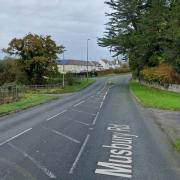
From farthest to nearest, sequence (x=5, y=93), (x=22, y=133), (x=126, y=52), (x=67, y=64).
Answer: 1. (x=67, y=64)
2. (x=126, y=52)
3. (x=5, y=93)
4. (x=22, y=133)

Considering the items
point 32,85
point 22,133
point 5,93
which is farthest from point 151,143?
point 32,85

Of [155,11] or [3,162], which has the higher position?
[155,11]

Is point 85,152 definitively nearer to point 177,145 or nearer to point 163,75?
point 177,145

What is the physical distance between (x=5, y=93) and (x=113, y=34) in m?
42.4

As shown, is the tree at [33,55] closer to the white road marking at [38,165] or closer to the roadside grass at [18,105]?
the roadside grass at [18,105]

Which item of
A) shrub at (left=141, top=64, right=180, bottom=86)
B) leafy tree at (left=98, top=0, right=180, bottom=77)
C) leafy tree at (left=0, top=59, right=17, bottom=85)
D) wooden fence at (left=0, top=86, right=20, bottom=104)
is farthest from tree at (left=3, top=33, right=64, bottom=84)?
wooden fence at (left=0, top=86, right=20, bottom=104)

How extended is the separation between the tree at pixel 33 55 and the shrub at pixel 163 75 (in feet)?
58.1

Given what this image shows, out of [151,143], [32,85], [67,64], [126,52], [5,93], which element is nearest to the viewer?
[151,143]

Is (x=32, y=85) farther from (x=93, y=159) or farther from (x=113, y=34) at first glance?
(x=93, y=159)

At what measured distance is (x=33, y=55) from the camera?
75000mm

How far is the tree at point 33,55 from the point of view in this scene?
243ft

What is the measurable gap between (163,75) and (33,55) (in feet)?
80.7

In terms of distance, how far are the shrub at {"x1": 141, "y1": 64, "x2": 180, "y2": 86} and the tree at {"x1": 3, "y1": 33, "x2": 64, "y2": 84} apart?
17709 millimetres

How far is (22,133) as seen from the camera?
18234 mm
